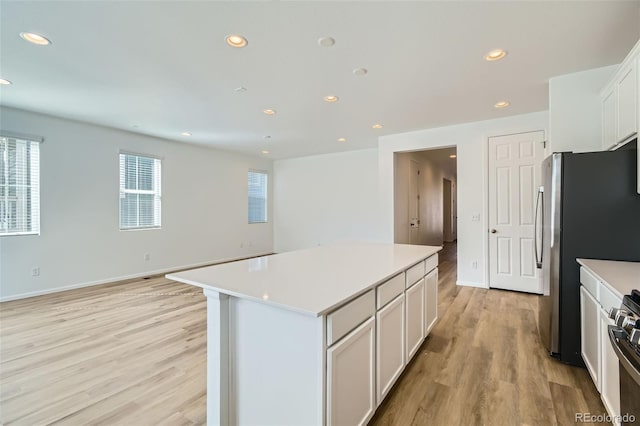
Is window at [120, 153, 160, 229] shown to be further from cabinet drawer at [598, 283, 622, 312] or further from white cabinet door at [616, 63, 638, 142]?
white cabinet door at [616, 63, 638, 142]

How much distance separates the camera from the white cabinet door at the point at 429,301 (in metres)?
2.54

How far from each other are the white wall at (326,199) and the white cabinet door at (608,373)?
4.89m

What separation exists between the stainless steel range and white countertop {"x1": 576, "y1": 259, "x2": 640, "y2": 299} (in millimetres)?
229

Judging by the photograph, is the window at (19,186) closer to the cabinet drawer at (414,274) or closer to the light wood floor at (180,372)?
the light wood floor at (180,372)

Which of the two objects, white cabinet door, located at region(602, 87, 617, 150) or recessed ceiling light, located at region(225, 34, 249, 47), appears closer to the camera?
recessed ceiling light, located at region(225, 34, 249, 47)

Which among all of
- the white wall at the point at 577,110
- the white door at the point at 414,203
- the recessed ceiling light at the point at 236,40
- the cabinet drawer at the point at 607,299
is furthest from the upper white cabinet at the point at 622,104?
the white door at the point at 414,203

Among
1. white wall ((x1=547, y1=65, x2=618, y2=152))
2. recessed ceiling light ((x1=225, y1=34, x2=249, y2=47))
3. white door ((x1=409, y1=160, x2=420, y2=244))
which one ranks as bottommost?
white door ((x1=409, y1=160, x2=420, y2=244))

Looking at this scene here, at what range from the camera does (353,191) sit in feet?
22.8

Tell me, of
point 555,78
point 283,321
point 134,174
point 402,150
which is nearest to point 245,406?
point 283,321

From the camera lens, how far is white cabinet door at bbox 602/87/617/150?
2.43 metres

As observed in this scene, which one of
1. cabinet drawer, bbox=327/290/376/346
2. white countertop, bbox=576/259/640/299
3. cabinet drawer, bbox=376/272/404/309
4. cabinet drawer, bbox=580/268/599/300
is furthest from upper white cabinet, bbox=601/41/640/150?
cabinet drawer, bbox=327/290/376/346

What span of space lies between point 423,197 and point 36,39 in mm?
6880

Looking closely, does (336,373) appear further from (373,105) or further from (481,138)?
(481,138)

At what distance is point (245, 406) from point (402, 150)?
4707 mm
